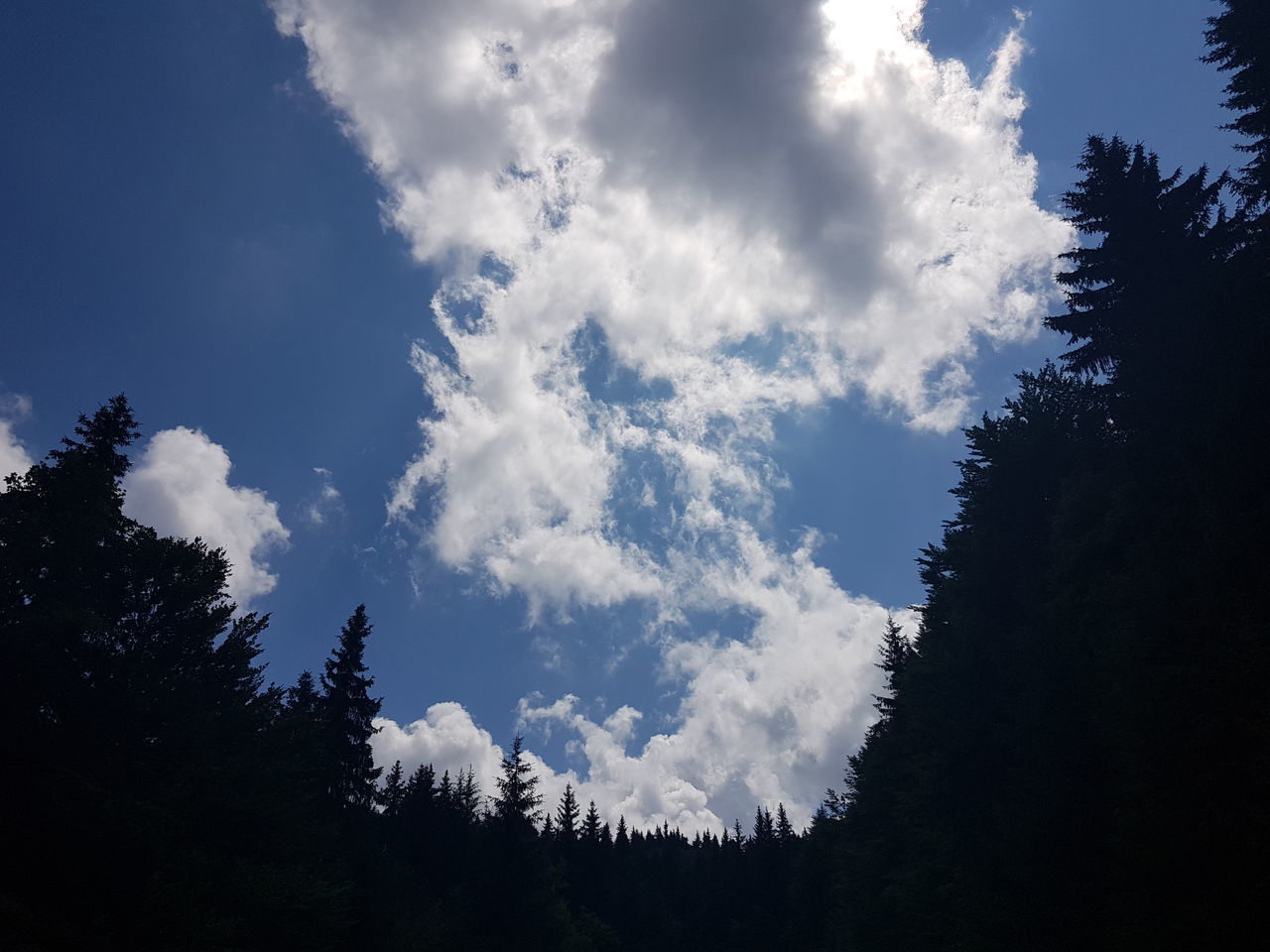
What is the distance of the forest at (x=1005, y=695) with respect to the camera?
1512 cm

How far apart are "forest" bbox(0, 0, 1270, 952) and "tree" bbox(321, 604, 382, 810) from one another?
155mm

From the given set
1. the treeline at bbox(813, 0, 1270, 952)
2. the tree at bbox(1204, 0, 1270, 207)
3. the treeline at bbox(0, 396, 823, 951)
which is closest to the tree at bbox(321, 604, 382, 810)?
the treeline at bbox(0, 396, 823, 951)

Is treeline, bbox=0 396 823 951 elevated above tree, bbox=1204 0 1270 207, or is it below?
below

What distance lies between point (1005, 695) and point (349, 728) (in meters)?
29.8

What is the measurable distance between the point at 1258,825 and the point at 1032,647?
8.64 m

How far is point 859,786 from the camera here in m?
40.4

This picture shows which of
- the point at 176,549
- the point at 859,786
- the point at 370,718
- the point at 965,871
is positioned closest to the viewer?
the point at 965,871

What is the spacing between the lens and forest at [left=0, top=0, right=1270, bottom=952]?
49.6 feet

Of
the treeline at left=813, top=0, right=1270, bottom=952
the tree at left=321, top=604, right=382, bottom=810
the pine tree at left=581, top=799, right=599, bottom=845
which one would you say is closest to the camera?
the treeline at left=813, top=0, right=1270, bottom=952

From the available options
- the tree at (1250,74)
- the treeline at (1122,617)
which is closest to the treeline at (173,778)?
the treeline at (1122,617)

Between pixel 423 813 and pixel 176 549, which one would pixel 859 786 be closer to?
pixel 176 549

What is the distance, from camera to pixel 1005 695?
22422 mm

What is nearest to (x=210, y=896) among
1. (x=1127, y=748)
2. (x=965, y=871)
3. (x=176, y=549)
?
(x=176, y=549)

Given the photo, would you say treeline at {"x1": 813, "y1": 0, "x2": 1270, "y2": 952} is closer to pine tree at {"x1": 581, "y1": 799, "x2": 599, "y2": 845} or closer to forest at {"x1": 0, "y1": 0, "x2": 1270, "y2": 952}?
forest at {"x1": 0, "y1": 0, "x2": 1270, "y2": 952}
